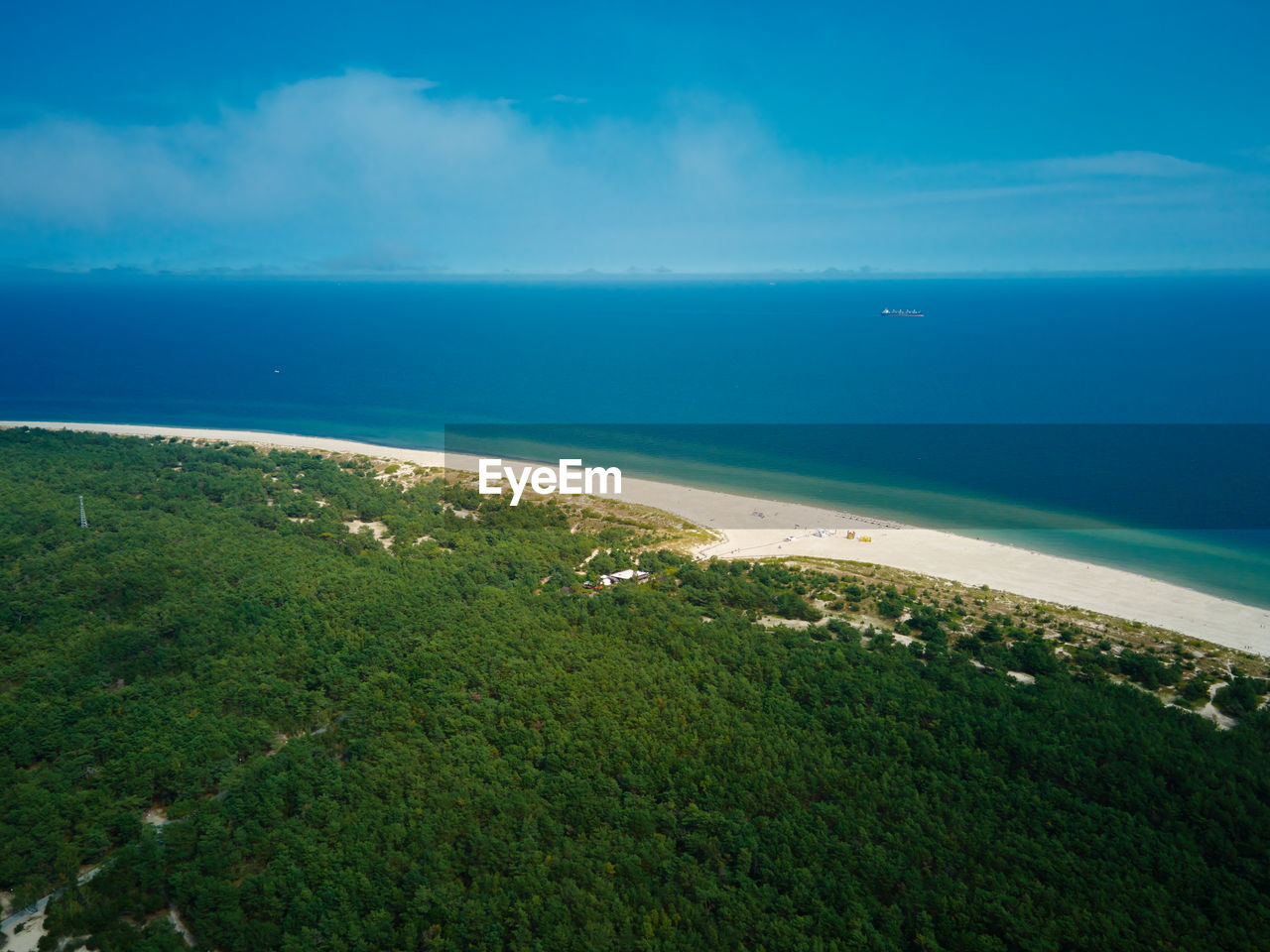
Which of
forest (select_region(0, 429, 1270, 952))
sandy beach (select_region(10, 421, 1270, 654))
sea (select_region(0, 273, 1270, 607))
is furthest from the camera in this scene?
sea (select_region(0, 273, 1270, 607))

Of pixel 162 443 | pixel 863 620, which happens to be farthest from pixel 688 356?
pixel 863 620

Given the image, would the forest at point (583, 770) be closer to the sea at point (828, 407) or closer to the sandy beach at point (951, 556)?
the sandy beach at point (951, 556)

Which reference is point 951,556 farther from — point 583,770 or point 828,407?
point 828,407

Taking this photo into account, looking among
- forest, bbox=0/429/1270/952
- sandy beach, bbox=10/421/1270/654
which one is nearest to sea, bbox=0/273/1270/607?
sandy beach, bbox=10/421/1270/654

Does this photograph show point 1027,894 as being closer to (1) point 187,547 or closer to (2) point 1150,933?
(2) point 1150,933

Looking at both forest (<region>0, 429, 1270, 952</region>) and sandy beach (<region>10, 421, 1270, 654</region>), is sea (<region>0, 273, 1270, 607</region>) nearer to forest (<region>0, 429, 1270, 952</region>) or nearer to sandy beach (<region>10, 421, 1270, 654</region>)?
sandy beach (<region>10, 421, 1270, 654</region>)

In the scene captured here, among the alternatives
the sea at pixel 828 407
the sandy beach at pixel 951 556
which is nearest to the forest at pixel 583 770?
the sandy beach at pixel 951 556
